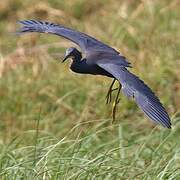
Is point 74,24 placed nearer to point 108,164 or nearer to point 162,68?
point 162,68

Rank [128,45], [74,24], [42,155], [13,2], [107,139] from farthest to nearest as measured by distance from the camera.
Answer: [13,2]
[74,24]
[128,45]
[107,139]
[42,155]

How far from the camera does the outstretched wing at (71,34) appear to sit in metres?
3.92

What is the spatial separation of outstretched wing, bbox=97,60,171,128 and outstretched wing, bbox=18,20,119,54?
0.30 metres

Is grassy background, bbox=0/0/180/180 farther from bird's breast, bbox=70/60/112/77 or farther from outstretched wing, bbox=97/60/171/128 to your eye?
outstretched wing, bbox=97/60/171/128

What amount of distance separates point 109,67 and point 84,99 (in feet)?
8.60

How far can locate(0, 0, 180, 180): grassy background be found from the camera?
162 inches

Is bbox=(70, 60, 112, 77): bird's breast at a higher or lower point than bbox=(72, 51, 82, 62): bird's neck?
lower

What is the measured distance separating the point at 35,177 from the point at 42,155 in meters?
0.26

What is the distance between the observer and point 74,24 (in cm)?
782

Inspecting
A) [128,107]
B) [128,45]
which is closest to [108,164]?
[128,107]

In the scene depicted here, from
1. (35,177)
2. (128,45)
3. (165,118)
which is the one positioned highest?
(128,45)

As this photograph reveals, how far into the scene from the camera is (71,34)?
13.3 feet

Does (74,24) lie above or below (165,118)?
above

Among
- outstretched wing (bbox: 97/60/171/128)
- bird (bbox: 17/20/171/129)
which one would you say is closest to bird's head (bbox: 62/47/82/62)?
bird (bbox: 17/20/171/129)
